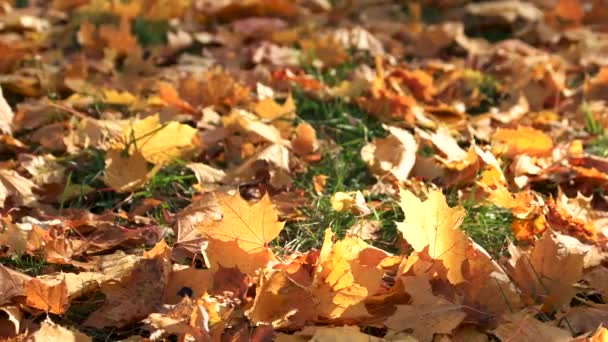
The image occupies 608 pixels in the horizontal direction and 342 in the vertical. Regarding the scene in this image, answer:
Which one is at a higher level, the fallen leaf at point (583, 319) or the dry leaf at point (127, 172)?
the dry leaf at point (127, 172)

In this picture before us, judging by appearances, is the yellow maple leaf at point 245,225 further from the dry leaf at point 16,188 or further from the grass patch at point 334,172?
the dry leaf at point 16,188

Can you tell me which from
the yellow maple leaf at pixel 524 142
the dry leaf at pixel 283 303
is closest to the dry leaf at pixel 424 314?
the dry leaf at pixel 283 303

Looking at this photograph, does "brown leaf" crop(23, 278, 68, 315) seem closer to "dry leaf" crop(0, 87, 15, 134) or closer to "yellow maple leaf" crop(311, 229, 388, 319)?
"yellow maple leaf" crop(311, 229, 388, 319)

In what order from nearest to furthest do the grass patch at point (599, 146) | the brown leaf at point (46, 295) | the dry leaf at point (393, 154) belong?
the brown leaf at point (46, 295), the dry leaf at point (393, 154), the grass patch at point (599, 146)

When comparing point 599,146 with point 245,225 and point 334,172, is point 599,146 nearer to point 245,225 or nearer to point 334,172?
point 334,172

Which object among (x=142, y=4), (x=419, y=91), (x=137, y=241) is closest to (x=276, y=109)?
(x=419, y=91)

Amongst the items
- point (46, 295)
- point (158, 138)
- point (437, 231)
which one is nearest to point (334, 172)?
point (158, 138)

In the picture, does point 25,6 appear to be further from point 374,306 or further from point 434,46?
point 374,306
